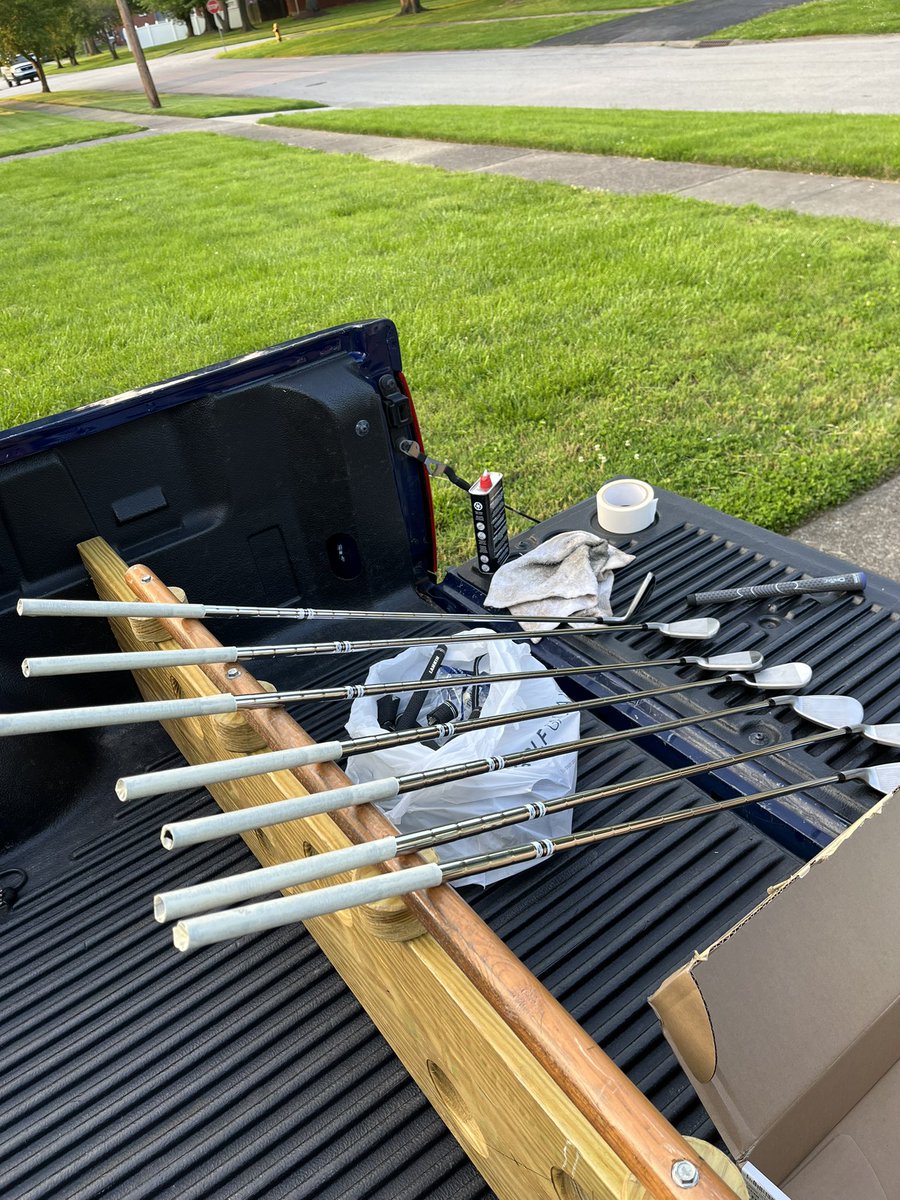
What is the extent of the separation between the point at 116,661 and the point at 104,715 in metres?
0.18

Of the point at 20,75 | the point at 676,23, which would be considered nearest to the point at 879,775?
the point at 676,23

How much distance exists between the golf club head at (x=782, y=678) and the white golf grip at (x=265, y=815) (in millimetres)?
1363

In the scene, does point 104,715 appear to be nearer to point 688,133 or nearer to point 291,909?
point 291,909

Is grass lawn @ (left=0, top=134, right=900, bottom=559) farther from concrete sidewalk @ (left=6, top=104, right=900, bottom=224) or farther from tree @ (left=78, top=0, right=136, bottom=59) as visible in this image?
tree @ (left=78, top=0, right=136, bottom=59)

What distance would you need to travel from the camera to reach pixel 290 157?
38.4 feet

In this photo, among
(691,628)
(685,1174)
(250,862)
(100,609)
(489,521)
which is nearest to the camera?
(685,1174)

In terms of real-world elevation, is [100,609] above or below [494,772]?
above

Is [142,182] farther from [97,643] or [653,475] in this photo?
[97,643]

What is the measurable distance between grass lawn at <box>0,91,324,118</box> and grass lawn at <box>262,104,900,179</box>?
545 cm

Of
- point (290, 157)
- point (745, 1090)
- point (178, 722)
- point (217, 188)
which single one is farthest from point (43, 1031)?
point (290, 157)

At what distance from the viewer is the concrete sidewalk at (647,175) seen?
7219 mm

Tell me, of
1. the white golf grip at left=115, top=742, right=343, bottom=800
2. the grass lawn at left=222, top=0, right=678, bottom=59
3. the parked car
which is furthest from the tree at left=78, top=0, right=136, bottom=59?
the white golf grip at left=115, top=742, right=343, bottom=800

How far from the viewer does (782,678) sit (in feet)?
7.79

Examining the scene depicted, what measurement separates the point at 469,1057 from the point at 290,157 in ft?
40.9
